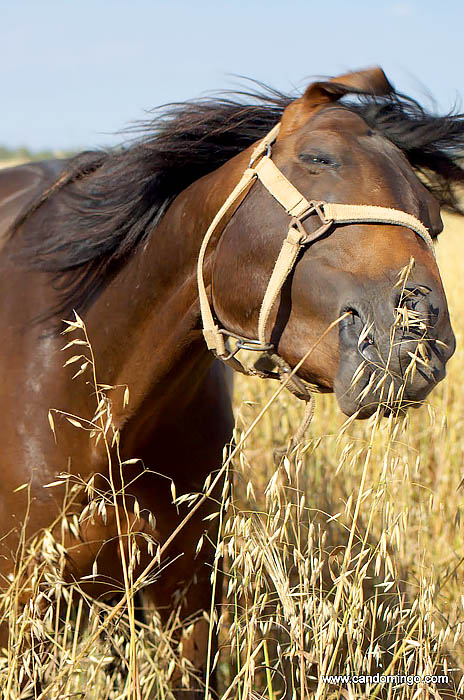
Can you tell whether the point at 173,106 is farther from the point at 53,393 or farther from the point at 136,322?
the point at 53,393

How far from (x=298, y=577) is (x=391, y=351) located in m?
2.02

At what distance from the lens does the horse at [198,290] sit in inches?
71.5

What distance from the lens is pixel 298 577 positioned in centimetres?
347

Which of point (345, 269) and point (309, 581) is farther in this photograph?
point (309, 581)

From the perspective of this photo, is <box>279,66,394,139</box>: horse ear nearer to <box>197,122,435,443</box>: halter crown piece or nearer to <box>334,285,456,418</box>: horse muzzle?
<box>197,122,435,443</box>: halter crown piece

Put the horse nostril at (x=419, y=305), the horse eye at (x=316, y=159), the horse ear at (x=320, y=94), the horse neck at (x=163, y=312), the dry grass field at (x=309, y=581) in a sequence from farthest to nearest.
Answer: the horse neck at (x=163, y=312) → the horse ear at (x=320, y=94) → the horse eye at (x=316, y=159) → the dry grass field at (x=309, y=581) → the horse nostril at (x=419, y=305)

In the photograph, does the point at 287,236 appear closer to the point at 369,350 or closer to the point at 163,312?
the point at 369,350

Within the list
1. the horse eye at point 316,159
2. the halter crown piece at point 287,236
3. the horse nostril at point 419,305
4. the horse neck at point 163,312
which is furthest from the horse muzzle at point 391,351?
the horse neck at point 163,312

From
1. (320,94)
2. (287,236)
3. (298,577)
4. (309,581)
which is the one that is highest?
(320,94)

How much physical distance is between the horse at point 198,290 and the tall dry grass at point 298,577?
9cm

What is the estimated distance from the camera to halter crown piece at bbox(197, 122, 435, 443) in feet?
6.06

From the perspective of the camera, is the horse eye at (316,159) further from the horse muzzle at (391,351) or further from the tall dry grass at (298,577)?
the tall dry grass at (298,577)

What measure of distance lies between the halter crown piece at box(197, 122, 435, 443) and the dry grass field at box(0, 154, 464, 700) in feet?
0.47

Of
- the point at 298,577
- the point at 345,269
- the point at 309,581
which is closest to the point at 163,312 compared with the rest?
the point at 345,269
